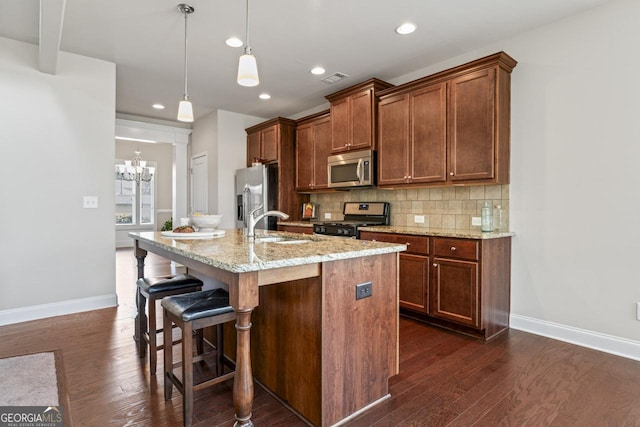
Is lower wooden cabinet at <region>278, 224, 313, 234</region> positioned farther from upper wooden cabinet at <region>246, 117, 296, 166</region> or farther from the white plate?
the white plate

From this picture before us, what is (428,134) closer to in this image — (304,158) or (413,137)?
(413,137)

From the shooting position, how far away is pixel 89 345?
8.55 feet

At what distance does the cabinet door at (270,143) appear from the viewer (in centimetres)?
511

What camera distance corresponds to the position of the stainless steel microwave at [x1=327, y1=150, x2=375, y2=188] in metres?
3.91

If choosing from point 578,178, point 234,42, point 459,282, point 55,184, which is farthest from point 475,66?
point 55,184

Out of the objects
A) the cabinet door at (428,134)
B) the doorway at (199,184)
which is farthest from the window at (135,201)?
the cabinet door at (428,134)

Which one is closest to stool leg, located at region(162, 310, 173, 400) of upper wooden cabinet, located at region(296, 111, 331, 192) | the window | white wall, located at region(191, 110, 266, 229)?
upper wooden cabinet, located at region(296, 111, 331, 192)

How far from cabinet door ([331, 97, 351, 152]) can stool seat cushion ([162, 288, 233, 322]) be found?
2812 millimetres

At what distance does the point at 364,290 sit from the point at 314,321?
0.33 meters

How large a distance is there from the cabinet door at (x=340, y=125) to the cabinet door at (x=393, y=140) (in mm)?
471

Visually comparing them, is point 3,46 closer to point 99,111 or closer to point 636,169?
point 99,111

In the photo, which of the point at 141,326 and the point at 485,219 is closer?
the point at 141,326

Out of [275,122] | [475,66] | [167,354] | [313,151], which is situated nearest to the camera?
[167,354]

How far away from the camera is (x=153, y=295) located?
7.16 feet
